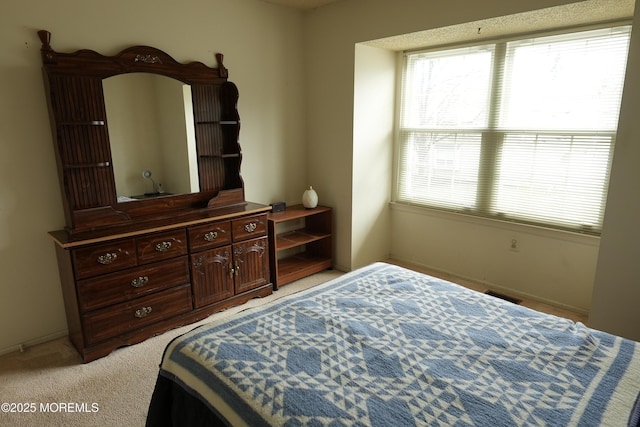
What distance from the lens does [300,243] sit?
370 centimetres

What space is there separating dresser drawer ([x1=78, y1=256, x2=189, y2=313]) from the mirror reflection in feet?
1.92

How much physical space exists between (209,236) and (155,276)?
1.56 feet

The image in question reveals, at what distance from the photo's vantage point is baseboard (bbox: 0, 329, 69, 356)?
8.50 feet

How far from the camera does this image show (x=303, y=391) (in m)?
1.30

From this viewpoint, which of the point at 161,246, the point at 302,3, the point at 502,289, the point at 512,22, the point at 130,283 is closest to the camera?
the point at 130,283

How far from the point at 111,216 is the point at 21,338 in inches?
39.9

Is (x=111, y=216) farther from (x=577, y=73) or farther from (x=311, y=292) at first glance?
(x=577, y=73)

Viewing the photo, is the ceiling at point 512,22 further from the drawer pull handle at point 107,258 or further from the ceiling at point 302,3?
the drawer pull handle at point 107,258

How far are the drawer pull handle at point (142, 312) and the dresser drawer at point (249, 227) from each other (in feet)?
2.64

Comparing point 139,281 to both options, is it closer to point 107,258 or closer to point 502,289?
point 107,258

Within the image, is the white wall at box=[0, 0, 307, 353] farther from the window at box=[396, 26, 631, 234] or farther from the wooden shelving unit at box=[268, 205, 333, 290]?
the window at box=[396, 26, 631, 234]

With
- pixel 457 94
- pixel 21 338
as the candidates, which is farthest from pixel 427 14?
pixel 21 338

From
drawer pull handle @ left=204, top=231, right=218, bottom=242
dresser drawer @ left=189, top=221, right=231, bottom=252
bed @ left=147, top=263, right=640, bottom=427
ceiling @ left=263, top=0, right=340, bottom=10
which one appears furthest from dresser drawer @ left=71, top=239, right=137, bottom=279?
ceiling @ left=263, top=0, right=340, bottom=10

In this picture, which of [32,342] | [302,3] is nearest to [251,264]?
[32,342]
